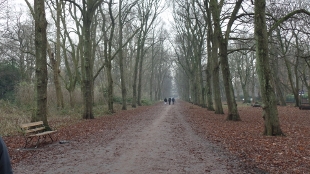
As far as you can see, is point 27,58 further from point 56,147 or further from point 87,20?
point 56,147

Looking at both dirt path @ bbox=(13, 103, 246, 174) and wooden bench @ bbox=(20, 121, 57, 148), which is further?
wooden bench @ bbox=(20, 121, 57, 148)

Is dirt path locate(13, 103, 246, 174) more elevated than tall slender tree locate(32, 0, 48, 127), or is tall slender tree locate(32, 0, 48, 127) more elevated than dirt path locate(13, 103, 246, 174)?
tall slender tree locate(32, 0, 48, 127)

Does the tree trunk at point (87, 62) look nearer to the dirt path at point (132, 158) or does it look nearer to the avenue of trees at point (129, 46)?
the avenue of trees at point (129, 46)

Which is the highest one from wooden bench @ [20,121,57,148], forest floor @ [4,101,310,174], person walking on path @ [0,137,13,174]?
person walking on path @ [0,137,13,174]

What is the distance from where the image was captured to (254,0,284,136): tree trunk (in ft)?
33.7

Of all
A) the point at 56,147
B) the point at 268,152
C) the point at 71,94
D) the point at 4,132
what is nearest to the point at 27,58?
the point at 71,94

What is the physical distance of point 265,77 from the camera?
Answer: 404 inches

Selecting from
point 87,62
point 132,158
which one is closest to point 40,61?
point 87,62

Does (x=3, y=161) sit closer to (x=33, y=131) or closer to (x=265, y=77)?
(x=33, y=131)

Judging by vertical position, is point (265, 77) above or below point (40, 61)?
below

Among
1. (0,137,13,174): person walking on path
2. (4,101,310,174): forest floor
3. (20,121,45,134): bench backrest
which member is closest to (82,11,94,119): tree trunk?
(4,101,310,174): forest floor

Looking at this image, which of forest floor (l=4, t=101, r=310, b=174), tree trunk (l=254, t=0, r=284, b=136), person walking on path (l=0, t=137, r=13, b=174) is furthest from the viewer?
tree trunk (l=254, t=0, r=284, b=136)

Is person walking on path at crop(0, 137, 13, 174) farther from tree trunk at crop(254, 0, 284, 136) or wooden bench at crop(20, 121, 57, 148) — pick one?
tree trunk at crop(254, 0, 284, 136)

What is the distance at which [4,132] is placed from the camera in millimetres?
12102
